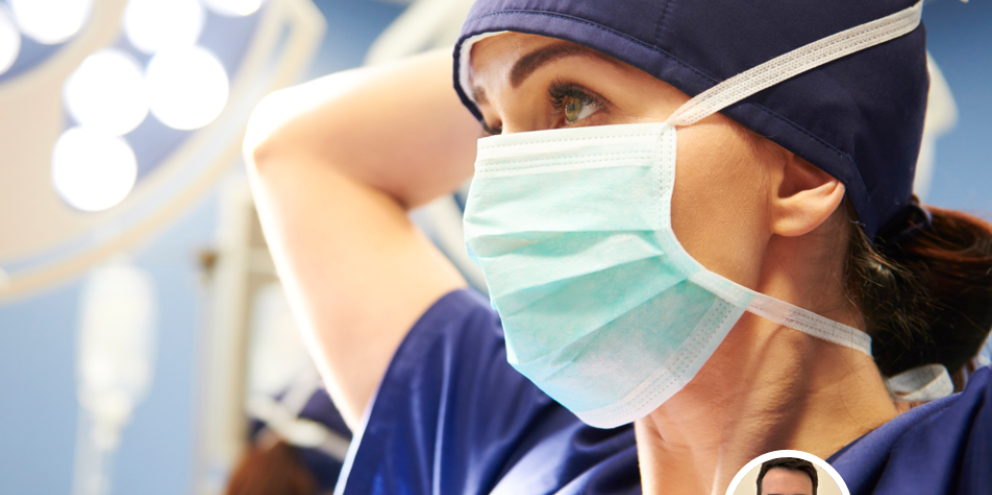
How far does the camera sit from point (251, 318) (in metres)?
2.15

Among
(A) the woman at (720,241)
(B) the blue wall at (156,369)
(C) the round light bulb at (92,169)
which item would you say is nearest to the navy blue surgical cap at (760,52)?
(A) the woman at (720,241)

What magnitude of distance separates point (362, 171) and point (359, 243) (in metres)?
0.11

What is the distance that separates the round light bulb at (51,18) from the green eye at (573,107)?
1729mm

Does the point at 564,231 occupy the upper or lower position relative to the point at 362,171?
upper

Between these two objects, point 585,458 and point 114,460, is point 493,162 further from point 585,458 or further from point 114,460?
point 114,460

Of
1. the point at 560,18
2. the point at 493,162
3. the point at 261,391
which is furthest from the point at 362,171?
the point at 261,391

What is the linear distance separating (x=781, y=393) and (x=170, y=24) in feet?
6.32

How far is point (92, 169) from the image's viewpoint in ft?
6.50

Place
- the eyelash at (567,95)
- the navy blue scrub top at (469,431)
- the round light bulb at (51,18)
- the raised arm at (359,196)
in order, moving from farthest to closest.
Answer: the round light bulb at (51,18)
the raised arm at (359,196)
the navy blue scrub top at (469,431)
the eyelash at (567,95)

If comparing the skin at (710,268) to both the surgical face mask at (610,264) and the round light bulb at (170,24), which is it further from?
the round light bulb at (170,24)

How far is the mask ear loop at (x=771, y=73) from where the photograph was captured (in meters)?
0.62

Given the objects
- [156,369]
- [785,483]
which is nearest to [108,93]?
[156,369]

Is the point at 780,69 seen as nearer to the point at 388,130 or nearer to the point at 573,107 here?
the point at 573,107

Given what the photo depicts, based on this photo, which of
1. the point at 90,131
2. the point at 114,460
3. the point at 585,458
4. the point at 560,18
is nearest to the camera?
the point at 560,18
